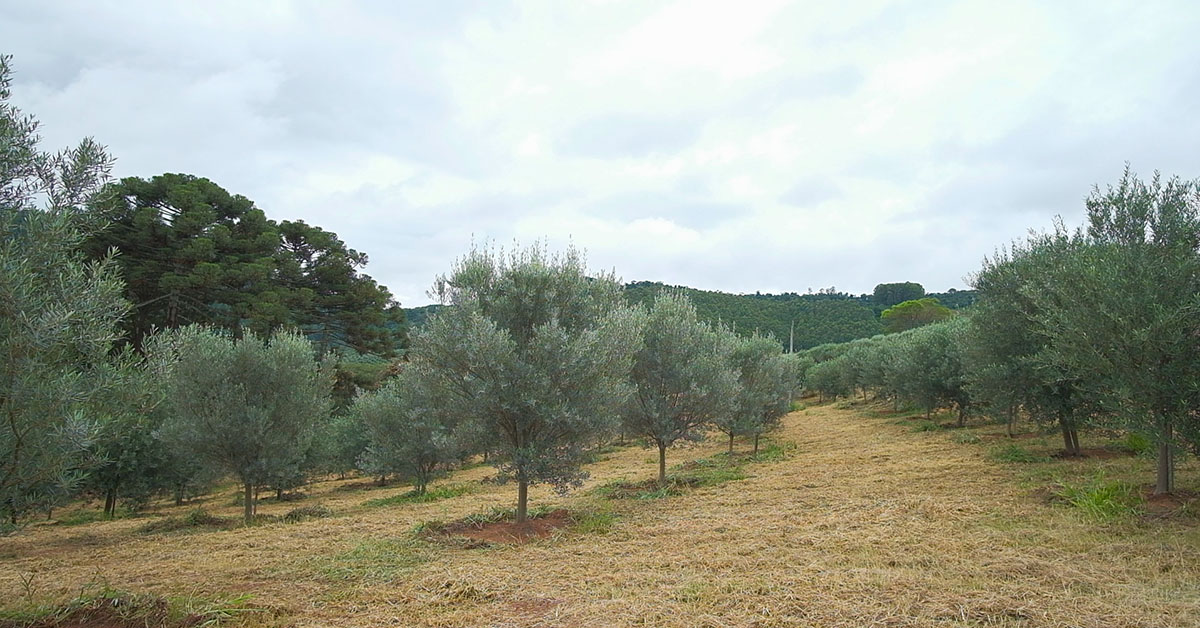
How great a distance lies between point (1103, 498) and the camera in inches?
405

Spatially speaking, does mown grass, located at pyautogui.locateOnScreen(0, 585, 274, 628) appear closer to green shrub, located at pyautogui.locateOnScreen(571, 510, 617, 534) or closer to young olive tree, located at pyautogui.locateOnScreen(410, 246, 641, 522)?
young olive tree, located at pyautogui.locateOnScreen(410, 246, 641, 522)

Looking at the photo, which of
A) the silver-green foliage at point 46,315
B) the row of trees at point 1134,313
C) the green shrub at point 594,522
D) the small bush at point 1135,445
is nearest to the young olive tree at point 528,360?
the green shrub at point 594,522

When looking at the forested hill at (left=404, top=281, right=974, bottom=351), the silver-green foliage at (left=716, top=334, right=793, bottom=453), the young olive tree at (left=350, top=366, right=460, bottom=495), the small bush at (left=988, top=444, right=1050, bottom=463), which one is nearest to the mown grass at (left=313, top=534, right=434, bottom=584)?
the young olive tree at (left=350, top=366, right=460, bottom=495)

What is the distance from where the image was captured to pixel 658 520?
12102mm

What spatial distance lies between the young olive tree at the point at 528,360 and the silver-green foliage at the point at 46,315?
5.56 metres

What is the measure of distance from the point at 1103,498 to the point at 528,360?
34.3 feet

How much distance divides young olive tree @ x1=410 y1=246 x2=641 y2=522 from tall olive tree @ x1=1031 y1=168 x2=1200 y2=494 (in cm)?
816

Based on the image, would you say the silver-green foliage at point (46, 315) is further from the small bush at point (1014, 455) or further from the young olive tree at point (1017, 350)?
the small bush at point (1014, 455)

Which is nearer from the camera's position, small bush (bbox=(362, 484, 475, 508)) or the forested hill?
small bush (bbox=(362, 484, 475, 508))

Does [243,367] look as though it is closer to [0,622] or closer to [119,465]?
[119,465]

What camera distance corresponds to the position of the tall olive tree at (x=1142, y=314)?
929cm

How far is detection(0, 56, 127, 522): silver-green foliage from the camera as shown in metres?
5.32

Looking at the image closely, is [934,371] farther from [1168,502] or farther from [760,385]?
[1168,502]

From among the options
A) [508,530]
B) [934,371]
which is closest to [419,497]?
[508,530]
